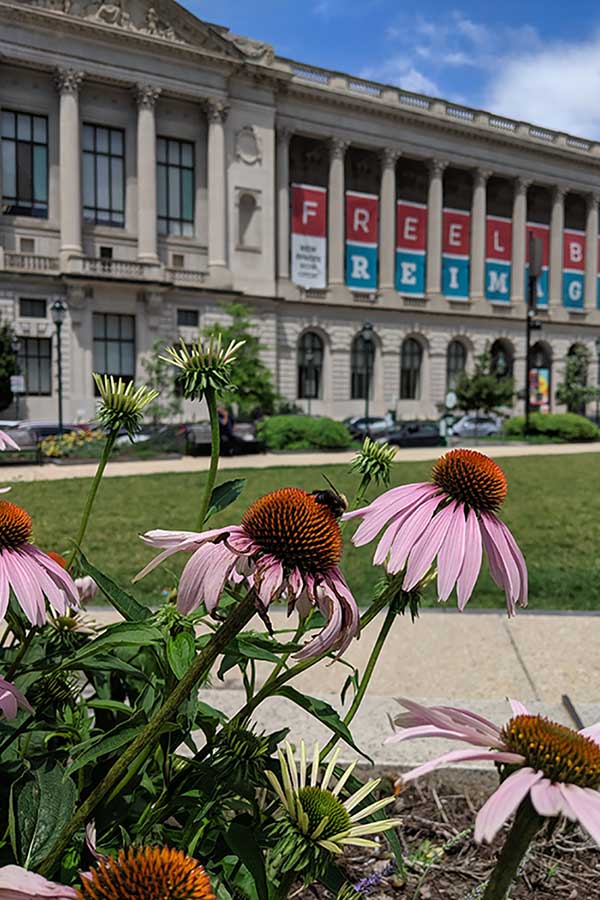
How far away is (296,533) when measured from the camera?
1.16 metres

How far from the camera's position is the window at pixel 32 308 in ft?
127

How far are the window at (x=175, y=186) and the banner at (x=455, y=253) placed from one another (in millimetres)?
19511

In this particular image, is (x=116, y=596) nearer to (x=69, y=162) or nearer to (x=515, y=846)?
(x=515, y=846)

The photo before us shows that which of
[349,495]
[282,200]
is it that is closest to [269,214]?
[282,200]

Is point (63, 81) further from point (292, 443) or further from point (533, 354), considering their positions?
point (533, 354)

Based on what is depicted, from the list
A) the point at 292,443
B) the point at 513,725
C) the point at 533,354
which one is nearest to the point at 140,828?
the point at 513,725

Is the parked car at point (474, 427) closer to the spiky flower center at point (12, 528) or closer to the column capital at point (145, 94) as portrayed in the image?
the column capital at point (145, 94)

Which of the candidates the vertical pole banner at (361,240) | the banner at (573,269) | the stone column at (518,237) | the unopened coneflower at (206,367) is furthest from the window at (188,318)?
the unopened coneflower at (206,367)

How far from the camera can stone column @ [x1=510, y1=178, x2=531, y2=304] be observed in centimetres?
5631

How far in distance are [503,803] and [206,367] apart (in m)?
1.15

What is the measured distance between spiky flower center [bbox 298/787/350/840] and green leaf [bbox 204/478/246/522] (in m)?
0.54

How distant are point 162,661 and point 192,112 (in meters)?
47.5

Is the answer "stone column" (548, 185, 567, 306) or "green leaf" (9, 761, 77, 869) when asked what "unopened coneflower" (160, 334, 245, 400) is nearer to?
"green leaf" (9, 761, 77, 869)

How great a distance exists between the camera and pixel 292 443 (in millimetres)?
28141
